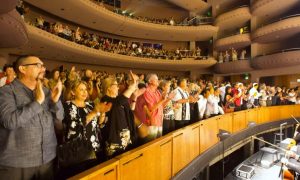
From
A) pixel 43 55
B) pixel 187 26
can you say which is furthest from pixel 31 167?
pixel 187 26

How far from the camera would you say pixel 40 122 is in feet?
6.54

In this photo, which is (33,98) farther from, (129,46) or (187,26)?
(187,26)

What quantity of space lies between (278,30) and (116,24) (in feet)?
33.4

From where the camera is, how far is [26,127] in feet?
6.23

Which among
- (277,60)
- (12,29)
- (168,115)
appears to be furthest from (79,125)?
(277,60)

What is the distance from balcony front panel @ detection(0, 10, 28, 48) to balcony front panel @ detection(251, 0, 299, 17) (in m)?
14.5

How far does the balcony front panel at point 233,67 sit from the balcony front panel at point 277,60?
52cm

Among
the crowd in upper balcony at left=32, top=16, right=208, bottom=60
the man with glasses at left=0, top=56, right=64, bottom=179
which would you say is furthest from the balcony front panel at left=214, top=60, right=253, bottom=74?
the man with glasses at left=0, top=56, right=64, bottom=179

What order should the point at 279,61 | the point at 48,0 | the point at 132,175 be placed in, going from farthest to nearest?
the point at 279,61
the point at 48,0
the point at 132,175

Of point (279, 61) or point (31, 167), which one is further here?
point (279, 61)

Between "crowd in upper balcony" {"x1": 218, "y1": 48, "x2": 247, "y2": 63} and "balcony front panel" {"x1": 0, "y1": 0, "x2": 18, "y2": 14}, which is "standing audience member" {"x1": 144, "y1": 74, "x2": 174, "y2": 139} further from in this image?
"crowd in upper balcony" {"x1": 218, "y1": 48, "x2": 247, "y2": 63}

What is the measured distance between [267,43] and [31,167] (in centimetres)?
1957

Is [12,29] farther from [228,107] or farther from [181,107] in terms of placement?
[228,107]

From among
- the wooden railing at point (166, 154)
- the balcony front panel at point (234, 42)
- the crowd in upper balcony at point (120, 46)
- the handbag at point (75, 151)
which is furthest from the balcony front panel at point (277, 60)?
the handbag at point (75, 151)
